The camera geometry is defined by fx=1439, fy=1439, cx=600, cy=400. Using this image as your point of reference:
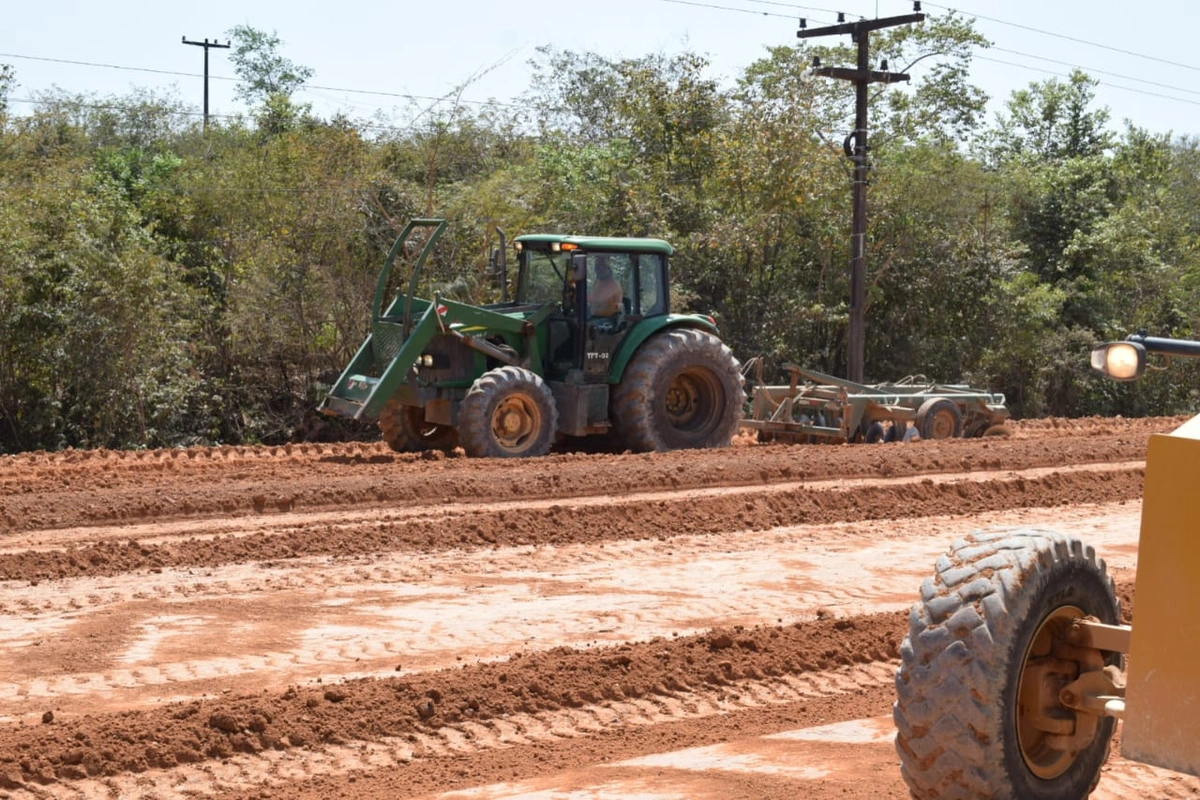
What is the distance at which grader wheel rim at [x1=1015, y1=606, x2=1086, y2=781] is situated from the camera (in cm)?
446

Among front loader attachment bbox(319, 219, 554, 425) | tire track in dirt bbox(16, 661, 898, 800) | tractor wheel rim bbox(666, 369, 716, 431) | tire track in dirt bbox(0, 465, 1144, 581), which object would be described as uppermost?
front loader attachment bbox(319, 219, 554, 425)

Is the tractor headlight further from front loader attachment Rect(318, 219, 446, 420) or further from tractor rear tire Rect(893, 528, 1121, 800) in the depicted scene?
front loader attachment Rect(318, 219, 446, 420)

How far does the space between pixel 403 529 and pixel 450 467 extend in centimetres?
328

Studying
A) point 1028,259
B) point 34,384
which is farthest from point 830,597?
point 1028,259

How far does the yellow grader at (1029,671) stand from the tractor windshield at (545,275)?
421 inches

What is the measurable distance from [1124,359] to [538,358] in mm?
11190

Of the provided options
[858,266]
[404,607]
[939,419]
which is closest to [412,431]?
[939,419]

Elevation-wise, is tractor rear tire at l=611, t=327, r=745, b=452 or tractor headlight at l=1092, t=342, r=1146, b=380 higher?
tractor headlight at l=1092, t=342, r=1146, b=380

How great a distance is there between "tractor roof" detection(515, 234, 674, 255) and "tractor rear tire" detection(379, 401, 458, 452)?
2.21 meters

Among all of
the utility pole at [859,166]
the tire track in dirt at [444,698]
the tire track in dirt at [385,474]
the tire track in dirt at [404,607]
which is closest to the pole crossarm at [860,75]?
the utility pole at [859,166]

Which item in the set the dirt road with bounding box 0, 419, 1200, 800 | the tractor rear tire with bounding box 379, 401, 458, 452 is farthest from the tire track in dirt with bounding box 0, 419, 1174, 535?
the tractor rear tire with bounding box 379, 401, 458, 452

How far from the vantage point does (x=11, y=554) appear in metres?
9.68

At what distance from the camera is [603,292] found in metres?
15.1

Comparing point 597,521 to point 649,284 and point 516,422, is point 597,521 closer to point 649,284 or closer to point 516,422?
point 516,422
